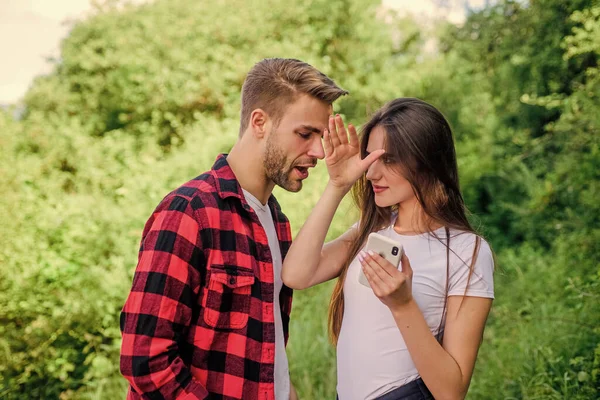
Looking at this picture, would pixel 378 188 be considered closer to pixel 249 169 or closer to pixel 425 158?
Result: pixel 425 158

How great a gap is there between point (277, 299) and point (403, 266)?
0.62m

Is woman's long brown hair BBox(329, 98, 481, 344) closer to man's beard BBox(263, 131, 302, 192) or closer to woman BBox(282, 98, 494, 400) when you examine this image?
woman BBox(282, 98, 494, 400)

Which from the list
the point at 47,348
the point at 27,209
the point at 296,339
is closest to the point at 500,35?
the point at 296,339

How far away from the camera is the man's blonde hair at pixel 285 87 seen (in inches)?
94.0

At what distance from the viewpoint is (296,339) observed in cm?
537

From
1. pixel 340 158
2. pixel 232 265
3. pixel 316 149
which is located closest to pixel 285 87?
pixel 316 149

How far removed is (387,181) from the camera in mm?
2334

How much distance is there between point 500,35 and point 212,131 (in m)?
5.49

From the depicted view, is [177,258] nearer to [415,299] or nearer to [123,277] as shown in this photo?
[415,299]

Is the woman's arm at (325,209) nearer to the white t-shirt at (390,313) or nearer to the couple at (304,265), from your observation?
the couple at (304,265)

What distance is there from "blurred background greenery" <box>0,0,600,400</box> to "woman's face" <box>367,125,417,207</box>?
0.61m

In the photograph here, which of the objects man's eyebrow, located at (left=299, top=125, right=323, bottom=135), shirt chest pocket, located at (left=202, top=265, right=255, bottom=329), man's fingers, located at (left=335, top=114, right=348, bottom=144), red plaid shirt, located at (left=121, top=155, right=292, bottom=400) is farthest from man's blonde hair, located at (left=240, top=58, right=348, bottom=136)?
shirt chest pocket, located at (left=202, top=265, right=255, bottom=329)

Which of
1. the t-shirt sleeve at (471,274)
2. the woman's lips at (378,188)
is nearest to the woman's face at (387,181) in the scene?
the woman's lips at (378,188)

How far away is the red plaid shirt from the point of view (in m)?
1.82
